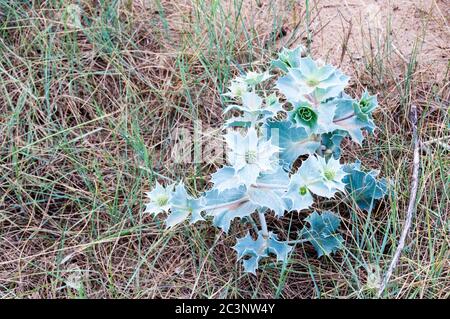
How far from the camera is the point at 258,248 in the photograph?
6.13 feet

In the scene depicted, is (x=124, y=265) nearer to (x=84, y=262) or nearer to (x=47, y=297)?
(x=84, y=262)

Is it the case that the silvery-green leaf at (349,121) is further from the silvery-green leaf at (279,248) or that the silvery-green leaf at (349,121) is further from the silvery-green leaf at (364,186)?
the silvery-green leaf at (279,248)

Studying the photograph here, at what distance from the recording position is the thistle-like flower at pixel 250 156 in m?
1.64

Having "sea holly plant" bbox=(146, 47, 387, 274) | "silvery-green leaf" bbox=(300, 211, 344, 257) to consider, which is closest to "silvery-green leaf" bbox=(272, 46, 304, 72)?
"sea holly plant" bbox=(146, 47, 387, 274)

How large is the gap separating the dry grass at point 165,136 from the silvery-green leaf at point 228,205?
0.21m

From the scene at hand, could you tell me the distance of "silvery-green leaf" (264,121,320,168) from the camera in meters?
1.86

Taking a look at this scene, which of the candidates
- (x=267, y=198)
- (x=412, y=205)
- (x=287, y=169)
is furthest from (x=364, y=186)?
(x=267, y=198)

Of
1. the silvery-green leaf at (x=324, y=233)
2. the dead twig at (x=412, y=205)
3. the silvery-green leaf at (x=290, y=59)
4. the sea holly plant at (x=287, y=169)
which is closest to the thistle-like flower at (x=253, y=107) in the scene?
the sea holly plant at (x=287, y=169)

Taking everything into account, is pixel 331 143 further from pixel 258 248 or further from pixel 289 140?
pixel 258 248

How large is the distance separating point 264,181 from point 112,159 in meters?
0.72

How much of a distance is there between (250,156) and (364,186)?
49cm

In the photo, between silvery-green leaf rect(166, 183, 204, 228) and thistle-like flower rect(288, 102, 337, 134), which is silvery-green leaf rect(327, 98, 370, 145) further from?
silvery-green leaf rect(166, 183, 204, 228)

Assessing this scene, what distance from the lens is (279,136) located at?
73.4 inches
